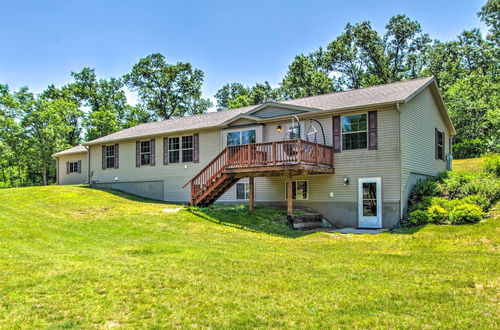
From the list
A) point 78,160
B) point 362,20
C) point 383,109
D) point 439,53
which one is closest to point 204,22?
point 383,109

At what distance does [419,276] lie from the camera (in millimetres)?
6820

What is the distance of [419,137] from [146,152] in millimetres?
13865

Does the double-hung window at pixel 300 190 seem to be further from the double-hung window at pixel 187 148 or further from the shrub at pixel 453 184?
the double-hung window at pixel 187 148

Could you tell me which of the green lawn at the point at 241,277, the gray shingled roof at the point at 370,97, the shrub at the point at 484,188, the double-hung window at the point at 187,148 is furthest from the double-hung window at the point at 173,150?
the shrub at the point at 484,188

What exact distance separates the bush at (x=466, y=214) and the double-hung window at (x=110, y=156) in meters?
18.5

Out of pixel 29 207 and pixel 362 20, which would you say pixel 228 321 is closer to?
pixel 29 207

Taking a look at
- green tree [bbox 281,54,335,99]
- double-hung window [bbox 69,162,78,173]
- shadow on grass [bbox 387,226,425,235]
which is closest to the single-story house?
shadow on grass [bbox 387,226,425,235]

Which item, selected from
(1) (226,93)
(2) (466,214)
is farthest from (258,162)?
(1) (226,93)

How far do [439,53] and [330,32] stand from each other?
32.3 ft

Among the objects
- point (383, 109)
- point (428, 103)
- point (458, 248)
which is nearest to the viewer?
point (458, 248)

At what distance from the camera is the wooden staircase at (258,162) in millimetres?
14508

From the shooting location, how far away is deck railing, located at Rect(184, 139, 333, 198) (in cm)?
1448

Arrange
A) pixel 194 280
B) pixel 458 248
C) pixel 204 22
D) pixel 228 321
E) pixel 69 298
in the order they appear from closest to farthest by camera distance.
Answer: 1. pixel 228 321
2. pixel 69 298
3. pixel 194 280
4. pixel 458 248
5. pixel 204 22

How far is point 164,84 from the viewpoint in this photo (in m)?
45.2
